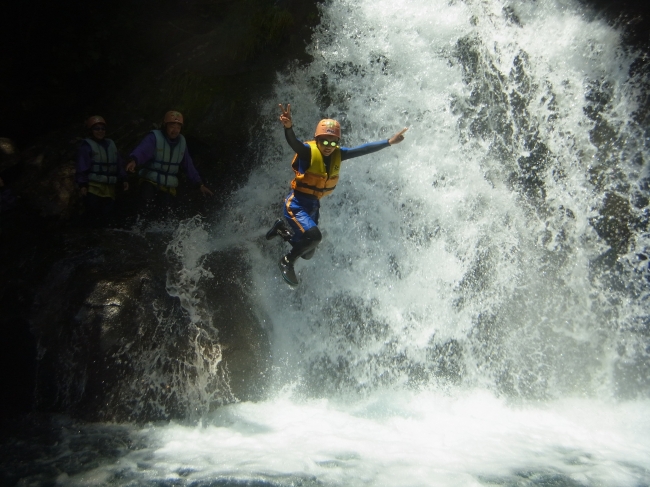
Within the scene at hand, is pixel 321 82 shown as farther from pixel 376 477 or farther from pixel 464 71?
pixel 376 477

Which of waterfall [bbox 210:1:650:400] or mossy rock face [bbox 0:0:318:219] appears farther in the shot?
mossy rock face [bbox 0:0:318:219]

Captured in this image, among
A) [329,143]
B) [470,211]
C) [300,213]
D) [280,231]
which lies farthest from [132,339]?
[470,211]

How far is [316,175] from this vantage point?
16.7 ft

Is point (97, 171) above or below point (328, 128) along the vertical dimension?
below

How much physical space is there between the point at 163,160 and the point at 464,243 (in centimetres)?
356

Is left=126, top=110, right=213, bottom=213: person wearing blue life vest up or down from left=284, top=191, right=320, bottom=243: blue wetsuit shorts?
up

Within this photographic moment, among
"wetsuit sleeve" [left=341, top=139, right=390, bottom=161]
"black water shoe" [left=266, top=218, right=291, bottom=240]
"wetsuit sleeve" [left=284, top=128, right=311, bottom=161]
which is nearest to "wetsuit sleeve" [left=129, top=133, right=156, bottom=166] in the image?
"black water shoe" [left=266, top=218, right=291, bottom=240]

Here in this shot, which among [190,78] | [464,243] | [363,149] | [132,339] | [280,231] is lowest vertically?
[132,339]

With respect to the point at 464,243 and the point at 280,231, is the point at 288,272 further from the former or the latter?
the point at 464,243

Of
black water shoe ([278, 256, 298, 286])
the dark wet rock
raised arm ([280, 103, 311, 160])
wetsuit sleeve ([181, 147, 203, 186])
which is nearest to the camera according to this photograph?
the dark wet rock

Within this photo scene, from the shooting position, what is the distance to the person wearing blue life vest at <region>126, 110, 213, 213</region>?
5641 millimetres

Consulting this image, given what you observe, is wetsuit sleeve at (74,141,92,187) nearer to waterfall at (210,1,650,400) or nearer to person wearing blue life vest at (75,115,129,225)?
person wearing blue life vest at (75,115,129,225)

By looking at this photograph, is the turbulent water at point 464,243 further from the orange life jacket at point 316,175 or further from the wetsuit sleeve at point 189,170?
the orange life jacket at point 316,175

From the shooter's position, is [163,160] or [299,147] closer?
[299,147]
